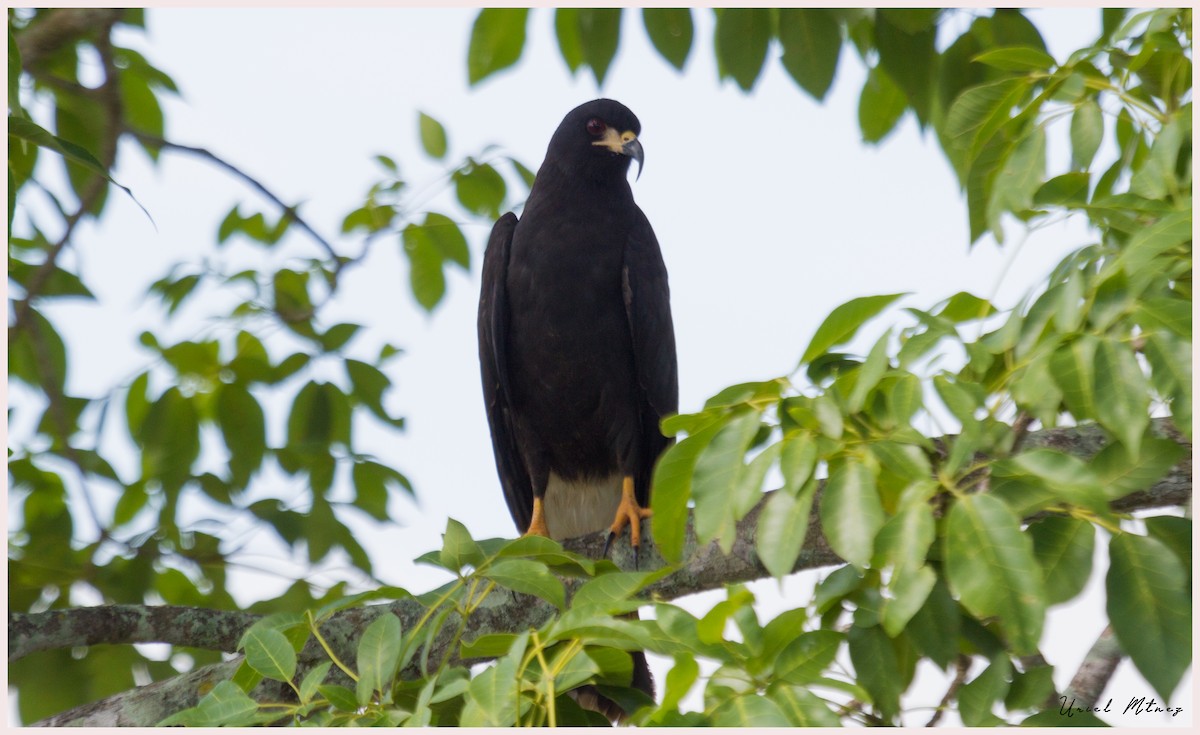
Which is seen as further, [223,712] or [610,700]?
[610,700]

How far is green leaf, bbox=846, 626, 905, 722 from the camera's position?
152 cm

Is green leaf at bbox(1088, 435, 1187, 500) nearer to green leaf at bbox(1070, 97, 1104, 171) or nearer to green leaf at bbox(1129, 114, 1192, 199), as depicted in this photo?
green leaf at bbox(1129, 114, 1192, 199)

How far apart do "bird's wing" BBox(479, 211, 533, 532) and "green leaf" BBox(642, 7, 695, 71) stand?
1203 mm

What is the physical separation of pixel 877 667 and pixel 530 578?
0.52 m

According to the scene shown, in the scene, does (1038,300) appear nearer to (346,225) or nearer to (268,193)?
(268,193)

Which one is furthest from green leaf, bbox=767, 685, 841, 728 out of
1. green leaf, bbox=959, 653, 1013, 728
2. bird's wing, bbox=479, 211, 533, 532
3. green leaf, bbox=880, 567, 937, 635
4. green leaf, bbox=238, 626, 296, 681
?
bird's wing, bbox=479, 211, 533, 532

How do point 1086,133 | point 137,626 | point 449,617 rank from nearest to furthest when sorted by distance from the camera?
point 1086,133 → point 449,617 → point 137,626

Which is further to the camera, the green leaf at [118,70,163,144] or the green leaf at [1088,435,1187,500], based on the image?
the green leaf at [118,70,163,144]

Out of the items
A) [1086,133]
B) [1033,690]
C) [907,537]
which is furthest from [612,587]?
[1086,133]

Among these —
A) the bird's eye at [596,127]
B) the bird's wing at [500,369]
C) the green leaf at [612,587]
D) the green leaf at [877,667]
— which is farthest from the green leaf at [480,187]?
the green leaf at [877,667]

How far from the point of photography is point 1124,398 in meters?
1.38

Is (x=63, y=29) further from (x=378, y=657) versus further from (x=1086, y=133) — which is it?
(x=1086, y=133)

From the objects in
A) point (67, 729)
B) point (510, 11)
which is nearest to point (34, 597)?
point (67, 729)

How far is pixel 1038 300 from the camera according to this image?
1603mm
